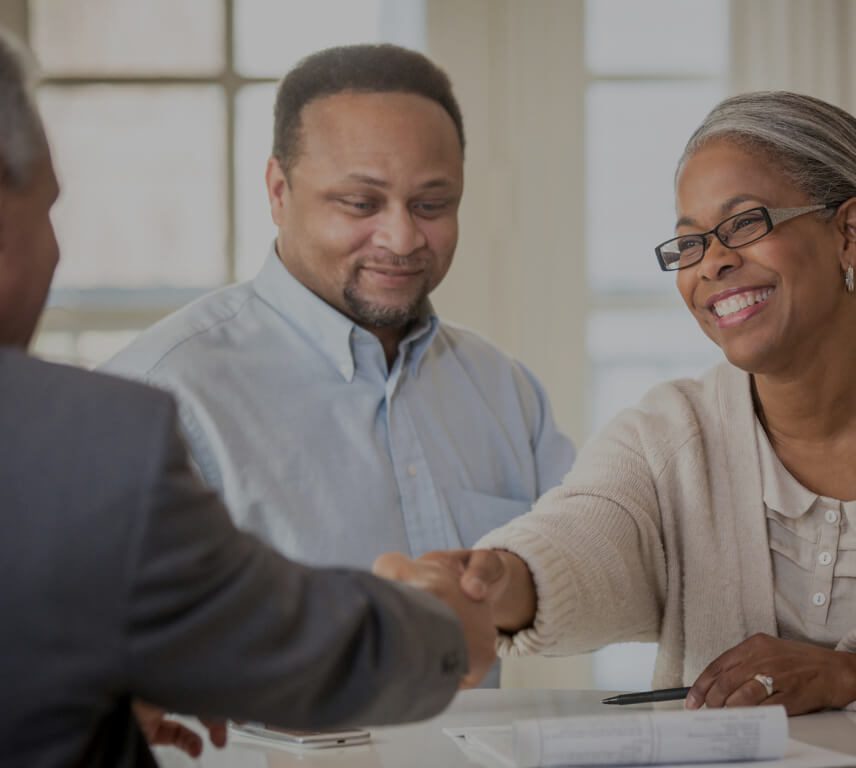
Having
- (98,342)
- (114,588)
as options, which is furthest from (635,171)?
(114,588)

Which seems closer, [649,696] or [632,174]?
[649,696]

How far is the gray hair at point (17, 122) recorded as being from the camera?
1020mm

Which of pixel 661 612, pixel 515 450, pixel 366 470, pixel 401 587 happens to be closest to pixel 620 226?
pixel 515 450

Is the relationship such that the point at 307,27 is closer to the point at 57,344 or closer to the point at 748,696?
the point at 57,344

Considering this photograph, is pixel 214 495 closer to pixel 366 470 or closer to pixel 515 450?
pixel 366 470

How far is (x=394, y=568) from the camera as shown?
162cm

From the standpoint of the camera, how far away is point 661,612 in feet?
6.94

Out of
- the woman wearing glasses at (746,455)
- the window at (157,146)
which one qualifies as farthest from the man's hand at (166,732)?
the window at (157,146)

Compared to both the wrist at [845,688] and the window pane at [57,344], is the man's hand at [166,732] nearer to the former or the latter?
the wrist at [845,688]

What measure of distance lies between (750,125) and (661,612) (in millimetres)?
810

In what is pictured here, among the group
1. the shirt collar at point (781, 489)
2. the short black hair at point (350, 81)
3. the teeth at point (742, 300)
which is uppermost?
the short black hair at point (350, 81)

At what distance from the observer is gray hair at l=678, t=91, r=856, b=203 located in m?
2.03

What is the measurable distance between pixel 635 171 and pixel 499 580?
257 cm

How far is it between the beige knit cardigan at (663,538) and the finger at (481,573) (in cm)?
9
